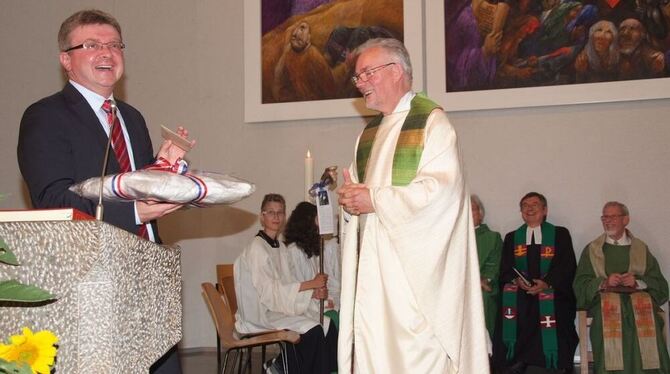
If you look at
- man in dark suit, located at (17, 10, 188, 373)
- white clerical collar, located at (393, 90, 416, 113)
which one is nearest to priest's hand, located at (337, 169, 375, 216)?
white clerical collar, located at (393, 90, 416, 113)

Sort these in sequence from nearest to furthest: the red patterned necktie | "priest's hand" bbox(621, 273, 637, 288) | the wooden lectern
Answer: the wooden lectern, the red patterned necktie, "priest's hand" bbox(621, 273, 637, 288)

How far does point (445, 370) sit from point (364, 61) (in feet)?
4.99

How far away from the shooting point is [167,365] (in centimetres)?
268

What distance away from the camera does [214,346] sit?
10.0 meters

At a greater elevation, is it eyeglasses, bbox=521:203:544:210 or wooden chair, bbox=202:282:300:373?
eyeglasses, bbox=521:203:544:210

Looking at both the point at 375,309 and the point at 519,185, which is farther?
the point at 519,185

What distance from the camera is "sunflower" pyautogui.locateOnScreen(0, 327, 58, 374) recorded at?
1155mm

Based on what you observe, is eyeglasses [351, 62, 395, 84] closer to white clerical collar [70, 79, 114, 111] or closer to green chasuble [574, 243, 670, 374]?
white clerical collar [70, 79, 114, 111]

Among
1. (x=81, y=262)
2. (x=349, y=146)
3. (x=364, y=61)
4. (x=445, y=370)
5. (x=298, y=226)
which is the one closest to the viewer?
(x=81, y=262)

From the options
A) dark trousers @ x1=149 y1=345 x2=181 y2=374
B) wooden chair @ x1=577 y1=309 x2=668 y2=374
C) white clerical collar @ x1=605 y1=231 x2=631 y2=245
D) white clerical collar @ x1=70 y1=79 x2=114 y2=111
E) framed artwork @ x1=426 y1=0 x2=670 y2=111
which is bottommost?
wooden chair @ x1=577 y1=309 x2=668 y2=374

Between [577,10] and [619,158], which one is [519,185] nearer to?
[619,158]

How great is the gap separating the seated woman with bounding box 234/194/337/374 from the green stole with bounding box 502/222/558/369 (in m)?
1.94

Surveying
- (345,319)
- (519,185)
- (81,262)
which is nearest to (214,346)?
(519,185)

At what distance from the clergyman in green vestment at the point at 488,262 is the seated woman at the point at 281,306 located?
184 cm
